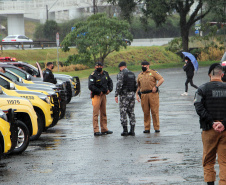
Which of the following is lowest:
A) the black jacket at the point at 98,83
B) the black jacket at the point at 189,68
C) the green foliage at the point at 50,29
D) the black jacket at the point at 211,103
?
the black jacket at the point at 189,68

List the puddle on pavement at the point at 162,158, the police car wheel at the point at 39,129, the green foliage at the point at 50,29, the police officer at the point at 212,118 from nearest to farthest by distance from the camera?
the police officer at the point at 212,118, the puddle on pavement at the point at 162,158, the police car wheel at the point at 39,129, the green foliage at the point at 50,29

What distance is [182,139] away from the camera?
11680 mm

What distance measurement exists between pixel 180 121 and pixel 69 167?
21.2 feet

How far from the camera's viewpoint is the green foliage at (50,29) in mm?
68875

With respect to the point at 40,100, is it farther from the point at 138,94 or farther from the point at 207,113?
the point at 207,113

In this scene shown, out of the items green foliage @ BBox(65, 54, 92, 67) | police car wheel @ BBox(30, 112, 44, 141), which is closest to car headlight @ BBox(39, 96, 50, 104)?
police car wheel @ BBox(30, 112, 44, 141)

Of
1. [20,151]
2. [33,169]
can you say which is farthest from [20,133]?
[33,169]

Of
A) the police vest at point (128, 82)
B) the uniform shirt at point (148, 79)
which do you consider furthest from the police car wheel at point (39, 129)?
the uniform shirt at point (148, 79)

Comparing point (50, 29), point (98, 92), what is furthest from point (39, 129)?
point (50, 29)

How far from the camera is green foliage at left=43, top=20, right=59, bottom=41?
68.9 metres

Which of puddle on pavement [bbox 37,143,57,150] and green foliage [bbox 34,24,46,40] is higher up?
green foliage [bbox 34,24,46,40]

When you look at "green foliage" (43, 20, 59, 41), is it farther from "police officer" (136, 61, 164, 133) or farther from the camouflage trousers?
the camouflage trousers

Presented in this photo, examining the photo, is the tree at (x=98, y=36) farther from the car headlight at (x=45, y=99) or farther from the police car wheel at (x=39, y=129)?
the police car wheel at (x=39, y=129)

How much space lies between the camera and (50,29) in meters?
69.4
